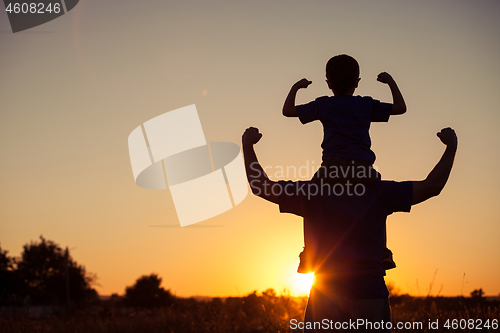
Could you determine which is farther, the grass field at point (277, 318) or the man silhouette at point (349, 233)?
the grass field at point (277, 318)

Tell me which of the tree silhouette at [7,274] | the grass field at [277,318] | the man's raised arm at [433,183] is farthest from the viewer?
the tree silhouette at [7,274]

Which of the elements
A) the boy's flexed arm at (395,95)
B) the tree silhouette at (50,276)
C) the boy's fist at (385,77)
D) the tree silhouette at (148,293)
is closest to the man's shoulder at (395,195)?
the boy's flexed arm at (395,95)

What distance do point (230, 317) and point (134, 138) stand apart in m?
4.37

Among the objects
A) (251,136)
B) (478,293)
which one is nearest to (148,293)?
(478,293)

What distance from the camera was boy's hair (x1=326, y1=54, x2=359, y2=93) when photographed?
2373 millimetres

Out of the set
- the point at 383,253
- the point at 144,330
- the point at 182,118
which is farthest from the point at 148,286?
the point at 383,253

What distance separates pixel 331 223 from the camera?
6.88 feet

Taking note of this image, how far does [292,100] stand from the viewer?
2.44 meters

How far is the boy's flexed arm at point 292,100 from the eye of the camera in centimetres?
241

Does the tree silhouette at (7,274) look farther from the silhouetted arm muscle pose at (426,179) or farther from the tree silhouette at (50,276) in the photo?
the silhouetted arm muscle pose at (426,179)

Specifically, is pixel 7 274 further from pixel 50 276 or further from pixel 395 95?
pixel 395 95

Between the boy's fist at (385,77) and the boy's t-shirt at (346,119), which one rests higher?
the boy's fist at (385,77)

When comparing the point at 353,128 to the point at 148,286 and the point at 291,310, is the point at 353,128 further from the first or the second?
the point at 148,286

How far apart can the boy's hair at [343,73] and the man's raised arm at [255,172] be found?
527mm
